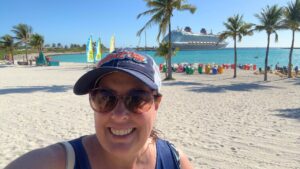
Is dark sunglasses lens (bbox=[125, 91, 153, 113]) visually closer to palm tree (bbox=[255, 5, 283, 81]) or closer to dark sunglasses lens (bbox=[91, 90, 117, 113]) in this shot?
dark sunglasses lens (bbox=[91, 90, 117, 113])

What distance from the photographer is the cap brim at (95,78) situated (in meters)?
1.26

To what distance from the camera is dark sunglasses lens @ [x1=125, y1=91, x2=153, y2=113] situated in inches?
52.9

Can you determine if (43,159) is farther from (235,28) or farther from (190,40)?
(190,40)

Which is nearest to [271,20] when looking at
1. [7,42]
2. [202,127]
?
[202,127]

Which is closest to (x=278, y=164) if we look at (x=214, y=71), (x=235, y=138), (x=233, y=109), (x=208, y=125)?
(x=235, y=138)

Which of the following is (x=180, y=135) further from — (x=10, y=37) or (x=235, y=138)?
(x=10, y=37)

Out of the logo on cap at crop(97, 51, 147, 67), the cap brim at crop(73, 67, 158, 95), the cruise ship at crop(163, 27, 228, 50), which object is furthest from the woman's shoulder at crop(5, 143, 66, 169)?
the cruise ship at crop(163, 27, 228, 50)

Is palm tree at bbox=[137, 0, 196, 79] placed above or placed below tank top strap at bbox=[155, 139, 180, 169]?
above

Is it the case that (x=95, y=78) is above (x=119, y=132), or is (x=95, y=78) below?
above

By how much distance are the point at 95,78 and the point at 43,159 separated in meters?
0.41

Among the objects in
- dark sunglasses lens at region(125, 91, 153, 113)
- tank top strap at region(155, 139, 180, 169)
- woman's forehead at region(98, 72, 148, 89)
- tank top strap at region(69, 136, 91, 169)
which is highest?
woman's forehead at region(98, 72, 148, 89)

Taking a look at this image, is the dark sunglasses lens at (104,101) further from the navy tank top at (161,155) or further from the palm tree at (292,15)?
the palm tree at (292,15)

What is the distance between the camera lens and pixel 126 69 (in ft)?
4.13

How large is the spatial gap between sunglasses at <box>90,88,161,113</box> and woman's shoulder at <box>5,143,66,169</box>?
0.26 m
